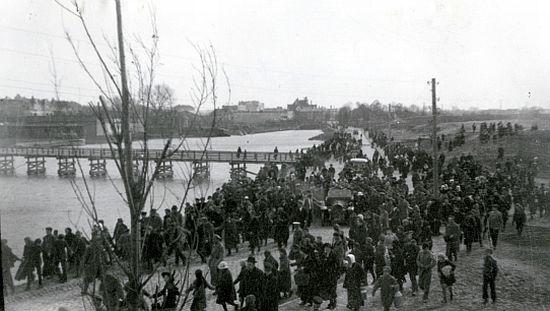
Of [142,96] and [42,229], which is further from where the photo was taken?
[42,229]

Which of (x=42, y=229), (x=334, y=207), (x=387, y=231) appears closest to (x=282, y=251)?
(x=387, y=231)

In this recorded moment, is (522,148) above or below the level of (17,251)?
above

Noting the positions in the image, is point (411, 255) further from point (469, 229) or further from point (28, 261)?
point (28, 261)

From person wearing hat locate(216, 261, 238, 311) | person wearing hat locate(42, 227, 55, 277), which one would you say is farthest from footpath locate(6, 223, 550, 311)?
person wearing hat locate(216, 261, 238, 311)

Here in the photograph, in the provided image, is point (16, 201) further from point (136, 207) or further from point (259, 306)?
point (136, 207)

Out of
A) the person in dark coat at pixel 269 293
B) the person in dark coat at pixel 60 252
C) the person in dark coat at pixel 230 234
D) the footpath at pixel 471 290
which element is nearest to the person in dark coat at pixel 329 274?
the footpath at pixel 471 290

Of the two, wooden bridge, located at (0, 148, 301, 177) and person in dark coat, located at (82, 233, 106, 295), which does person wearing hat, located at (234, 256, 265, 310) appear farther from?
wooden bridge, located at (0, 148, 301, 177)

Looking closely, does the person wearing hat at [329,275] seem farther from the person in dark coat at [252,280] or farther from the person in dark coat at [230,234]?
the person in dark coat at [230,234]
